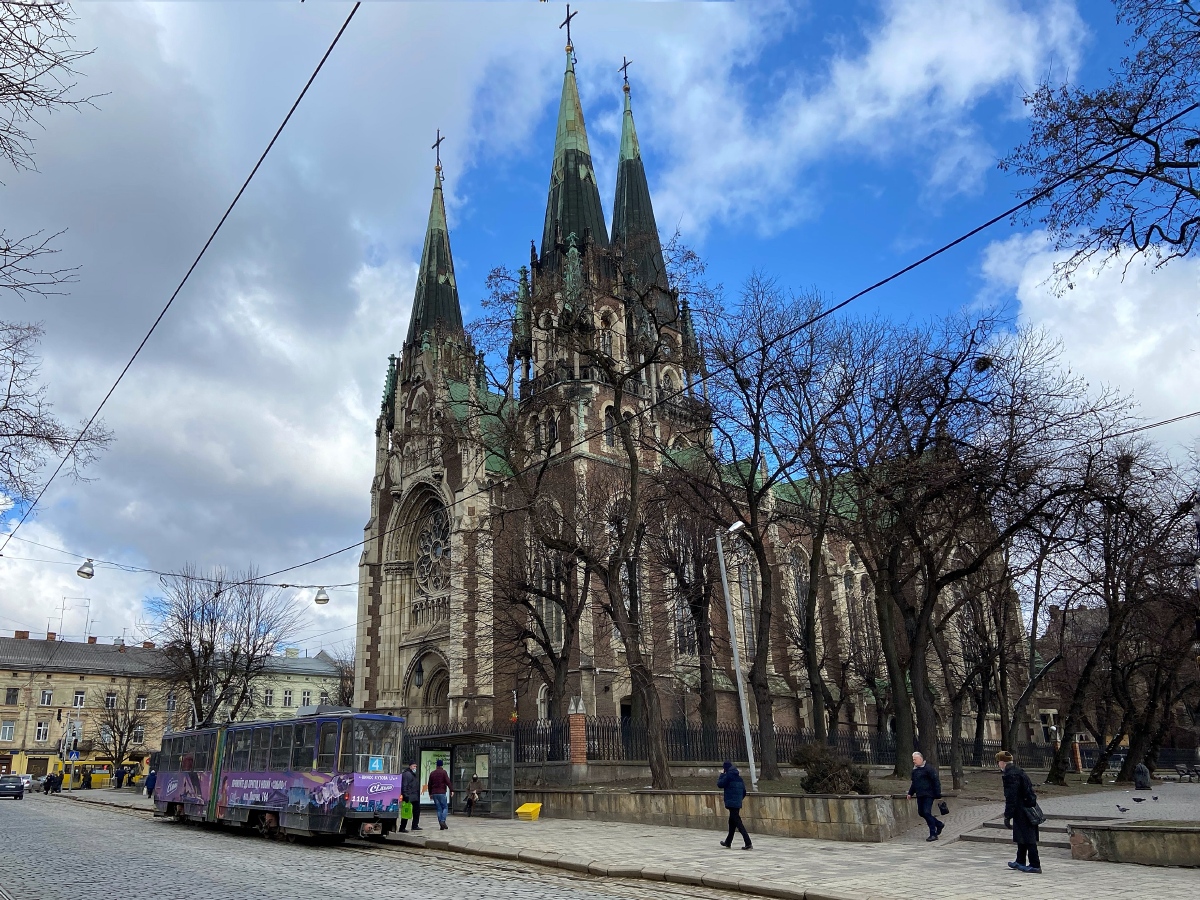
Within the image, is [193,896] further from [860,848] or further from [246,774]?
[246,774]

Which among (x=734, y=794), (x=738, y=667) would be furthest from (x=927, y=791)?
(x=738, y=667)

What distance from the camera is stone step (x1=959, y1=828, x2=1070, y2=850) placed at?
530 inches

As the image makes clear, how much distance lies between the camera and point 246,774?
19.4m

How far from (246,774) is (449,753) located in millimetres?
5618

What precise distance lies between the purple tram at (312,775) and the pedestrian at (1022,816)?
415 inches

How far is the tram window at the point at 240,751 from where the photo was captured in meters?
19.6

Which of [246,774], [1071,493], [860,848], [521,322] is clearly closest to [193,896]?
[860,848]

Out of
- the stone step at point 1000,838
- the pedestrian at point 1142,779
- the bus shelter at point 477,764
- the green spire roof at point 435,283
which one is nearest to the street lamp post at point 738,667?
the stone step at point 1000,838

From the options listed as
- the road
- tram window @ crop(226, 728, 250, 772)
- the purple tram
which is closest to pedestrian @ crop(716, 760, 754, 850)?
the road

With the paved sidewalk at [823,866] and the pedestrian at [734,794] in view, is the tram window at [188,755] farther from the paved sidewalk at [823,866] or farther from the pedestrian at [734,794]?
the pedestrian at [734,794]

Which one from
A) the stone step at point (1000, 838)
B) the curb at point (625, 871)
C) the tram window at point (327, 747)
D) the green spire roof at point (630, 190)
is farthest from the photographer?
the green spire roof at point (630, 190)

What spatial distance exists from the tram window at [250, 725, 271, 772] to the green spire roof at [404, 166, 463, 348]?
1349 inches

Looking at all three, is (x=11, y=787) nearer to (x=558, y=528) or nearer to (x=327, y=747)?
(x=558, y=528)

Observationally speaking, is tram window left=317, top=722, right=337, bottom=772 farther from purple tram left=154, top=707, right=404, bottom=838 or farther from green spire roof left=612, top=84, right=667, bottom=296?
green spire roof left=612, top=84, right=667, bottom=296
